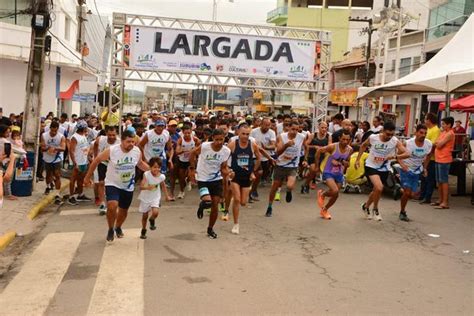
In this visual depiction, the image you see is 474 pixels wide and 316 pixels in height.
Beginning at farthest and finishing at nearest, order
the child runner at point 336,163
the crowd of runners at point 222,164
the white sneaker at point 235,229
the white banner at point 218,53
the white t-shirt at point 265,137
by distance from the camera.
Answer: the white banner at point 218,53 → the white t-shirt at point 265,137 → the child runner at point 336,163 → the white sneaker at point 235,229 → the crowd of runners at point 222,164

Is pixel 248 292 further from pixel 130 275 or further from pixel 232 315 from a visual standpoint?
pixel 130 275

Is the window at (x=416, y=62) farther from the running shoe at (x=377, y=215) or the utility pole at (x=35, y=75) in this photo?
the utility pole at (x=35, y=75)

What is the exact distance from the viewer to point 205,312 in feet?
16.2

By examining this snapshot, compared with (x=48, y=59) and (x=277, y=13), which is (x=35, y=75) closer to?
(x=48, y=59)

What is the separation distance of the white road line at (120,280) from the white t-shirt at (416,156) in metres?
5.16

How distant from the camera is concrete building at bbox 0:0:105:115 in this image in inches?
914

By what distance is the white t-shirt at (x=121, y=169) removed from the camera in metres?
7.52

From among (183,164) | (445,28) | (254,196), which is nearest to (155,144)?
(183,164)

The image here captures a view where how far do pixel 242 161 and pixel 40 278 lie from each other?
365 centimetres

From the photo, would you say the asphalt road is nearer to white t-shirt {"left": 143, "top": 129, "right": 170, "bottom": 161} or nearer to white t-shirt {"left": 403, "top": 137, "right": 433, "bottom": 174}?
white t-shirt {"left": 403, "top": 137, "right": 433, "bottom": 174}

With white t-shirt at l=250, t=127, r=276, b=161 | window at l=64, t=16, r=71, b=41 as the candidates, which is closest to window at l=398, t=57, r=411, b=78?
window at l=64, t=16, r=71, b=41

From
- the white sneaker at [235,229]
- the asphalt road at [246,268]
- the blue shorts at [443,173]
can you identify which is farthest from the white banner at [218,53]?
the white sneaker at [235,229]

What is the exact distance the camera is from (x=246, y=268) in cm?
643

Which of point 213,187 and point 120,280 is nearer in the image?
point 120,280
